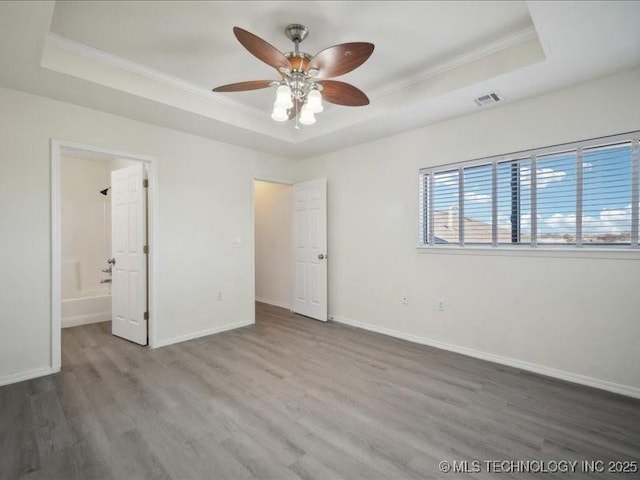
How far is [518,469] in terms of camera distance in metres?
1.74

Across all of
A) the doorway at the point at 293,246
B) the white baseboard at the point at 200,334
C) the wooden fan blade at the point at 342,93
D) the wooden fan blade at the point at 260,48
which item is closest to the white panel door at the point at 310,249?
the doorway at the point at 293,246

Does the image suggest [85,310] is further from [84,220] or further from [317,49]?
[317,49]

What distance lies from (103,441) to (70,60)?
9.22ft

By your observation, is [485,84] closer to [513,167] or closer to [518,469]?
[513,167]

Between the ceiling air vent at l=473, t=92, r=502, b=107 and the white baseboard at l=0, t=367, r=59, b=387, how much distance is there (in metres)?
4.71

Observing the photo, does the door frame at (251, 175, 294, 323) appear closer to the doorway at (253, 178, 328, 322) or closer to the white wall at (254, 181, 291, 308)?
→ the doorway at (253, 178, 328, 322)

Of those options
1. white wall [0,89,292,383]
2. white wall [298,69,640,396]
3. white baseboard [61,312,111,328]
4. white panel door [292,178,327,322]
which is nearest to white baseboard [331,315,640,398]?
white wall [298,69,640,396]

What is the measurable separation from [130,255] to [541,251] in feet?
14.5

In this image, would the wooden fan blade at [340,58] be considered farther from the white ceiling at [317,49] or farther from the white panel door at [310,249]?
the white panel door at [310,249]

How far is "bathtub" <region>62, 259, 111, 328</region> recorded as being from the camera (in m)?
4.47

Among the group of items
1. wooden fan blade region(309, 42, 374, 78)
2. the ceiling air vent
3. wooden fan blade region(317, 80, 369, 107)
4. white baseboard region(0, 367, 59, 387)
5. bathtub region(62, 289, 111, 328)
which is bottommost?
white baseboard region(0, 367, 59, 387)

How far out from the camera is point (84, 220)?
5383mm

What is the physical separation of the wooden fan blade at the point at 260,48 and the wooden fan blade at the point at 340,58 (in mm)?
221

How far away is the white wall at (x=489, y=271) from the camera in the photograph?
256cm
